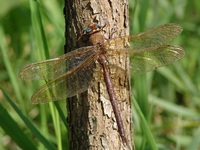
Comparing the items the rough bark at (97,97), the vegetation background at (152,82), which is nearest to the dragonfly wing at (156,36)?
the rough bark at (97,97)

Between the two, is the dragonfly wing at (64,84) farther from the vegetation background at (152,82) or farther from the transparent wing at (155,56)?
the vegetation background at (152,82)

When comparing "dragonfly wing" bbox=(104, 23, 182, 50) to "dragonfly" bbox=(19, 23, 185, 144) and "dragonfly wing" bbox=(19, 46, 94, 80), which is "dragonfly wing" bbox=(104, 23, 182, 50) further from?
"dragonfly wing" bbox=(19, 46, 94, 80)

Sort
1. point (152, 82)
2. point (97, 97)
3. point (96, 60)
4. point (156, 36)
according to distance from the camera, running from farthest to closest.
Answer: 1. point (152, 82)
2. point (156, 36)
3. point (96, 60)
4. point (97, 97)

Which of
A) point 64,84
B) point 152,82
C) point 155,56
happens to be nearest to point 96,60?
point 64,84

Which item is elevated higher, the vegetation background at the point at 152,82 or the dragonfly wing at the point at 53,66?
the dragonfly wing at the point at 53,66

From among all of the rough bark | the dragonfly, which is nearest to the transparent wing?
the dragonfly

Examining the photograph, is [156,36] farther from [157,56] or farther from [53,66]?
[53,66]
